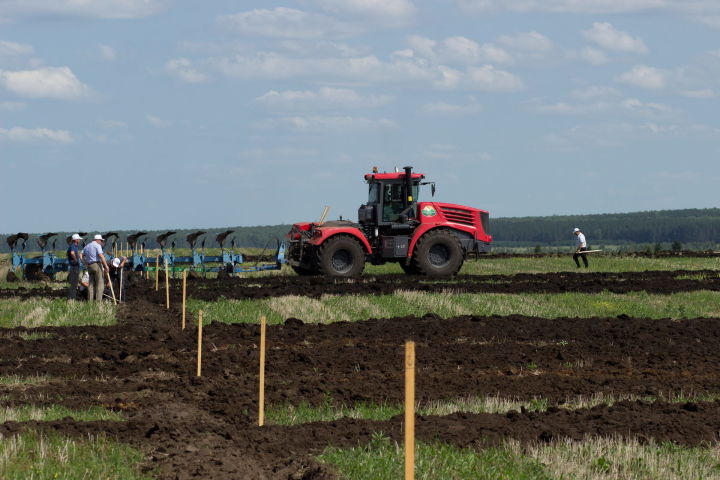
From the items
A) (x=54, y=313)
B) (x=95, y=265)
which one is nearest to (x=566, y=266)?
(x=95, y=265)

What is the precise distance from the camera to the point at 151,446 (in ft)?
29.8

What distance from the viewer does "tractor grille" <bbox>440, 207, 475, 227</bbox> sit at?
1136 inches

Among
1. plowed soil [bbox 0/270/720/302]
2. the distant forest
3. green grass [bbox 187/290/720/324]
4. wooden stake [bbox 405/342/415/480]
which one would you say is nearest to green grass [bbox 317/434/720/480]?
wooden stake [bbox 405/342/415/480]

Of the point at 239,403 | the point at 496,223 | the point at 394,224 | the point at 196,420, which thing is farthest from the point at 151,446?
the point at 496,223

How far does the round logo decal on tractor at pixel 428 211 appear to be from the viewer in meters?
28.2

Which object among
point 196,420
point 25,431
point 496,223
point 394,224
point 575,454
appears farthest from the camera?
point 496,223

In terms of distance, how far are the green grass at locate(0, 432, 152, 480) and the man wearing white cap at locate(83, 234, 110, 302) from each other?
13.2 m

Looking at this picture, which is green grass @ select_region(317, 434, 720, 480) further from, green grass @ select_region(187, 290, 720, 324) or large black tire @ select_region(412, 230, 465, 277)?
large black tire @ select_region(412, 230, 465, 277)

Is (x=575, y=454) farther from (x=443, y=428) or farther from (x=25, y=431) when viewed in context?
(x=25, y=431)

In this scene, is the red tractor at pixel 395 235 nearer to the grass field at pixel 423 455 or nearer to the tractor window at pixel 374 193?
the tractor window at pixel 374 193

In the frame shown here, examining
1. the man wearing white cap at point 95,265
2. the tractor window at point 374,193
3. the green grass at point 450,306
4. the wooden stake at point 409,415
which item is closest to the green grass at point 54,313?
the man wearing white cap at point 95,265

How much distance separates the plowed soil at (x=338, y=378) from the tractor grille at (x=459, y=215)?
9.31 metres

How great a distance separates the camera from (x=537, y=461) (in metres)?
8.36

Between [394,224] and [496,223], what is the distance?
11841 cm
